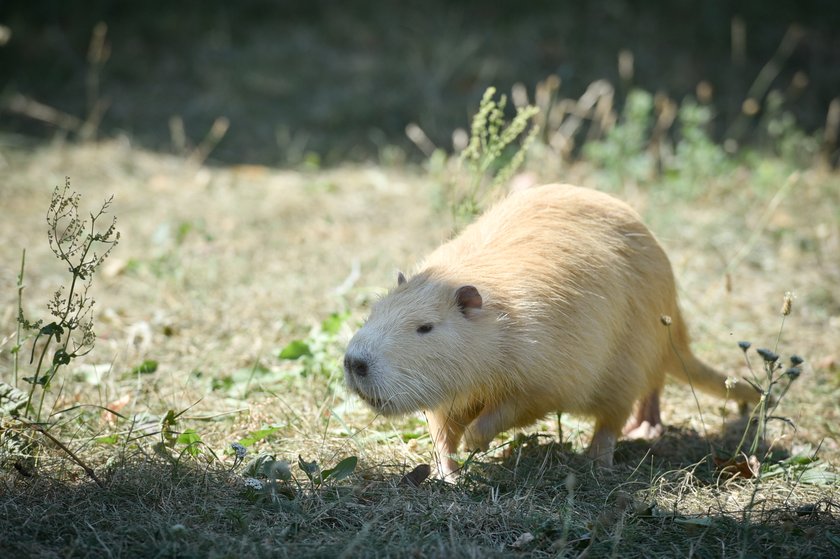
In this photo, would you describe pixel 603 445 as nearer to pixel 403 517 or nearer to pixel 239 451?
pixel 403 517

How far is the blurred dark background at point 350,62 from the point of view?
7.20 metres

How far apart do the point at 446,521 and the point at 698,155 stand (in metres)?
4.15

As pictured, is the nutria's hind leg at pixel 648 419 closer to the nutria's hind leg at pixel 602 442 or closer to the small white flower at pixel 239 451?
the nutria's hind leg at pixel 602 442

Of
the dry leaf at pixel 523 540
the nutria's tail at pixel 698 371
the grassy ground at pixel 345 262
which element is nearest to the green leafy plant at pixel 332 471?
the grassy ground at pixel 345 262

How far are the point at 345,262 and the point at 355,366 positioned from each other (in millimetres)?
2275

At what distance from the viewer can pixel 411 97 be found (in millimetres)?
7516

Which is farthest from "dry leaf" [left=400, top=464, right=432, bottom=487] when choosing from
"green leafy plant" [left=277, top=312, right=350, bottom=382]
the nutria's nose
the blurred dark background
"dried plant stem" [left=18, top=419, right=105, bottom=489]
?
the blurred dark background

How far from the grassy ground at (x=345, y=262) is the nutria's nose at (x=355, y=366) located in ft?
1.09

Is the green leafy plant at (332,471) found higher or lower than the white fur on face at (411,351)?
lower

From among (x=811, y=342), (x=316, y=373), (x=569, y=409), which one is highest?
(x=316, y=373)

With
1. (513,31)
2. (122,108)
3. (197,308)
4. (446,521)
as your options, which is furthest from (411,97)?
(446,521)

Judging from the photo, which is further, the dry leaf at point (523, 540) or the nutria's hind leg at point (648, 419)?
the nutria's hind leg at point (648, 419)

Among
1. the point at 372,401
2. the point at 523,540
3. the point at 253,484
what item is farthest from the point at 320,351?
the point at 523,540

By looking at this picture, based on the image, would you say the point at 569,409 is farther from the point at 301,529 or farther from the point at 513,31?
the point at 513,31
